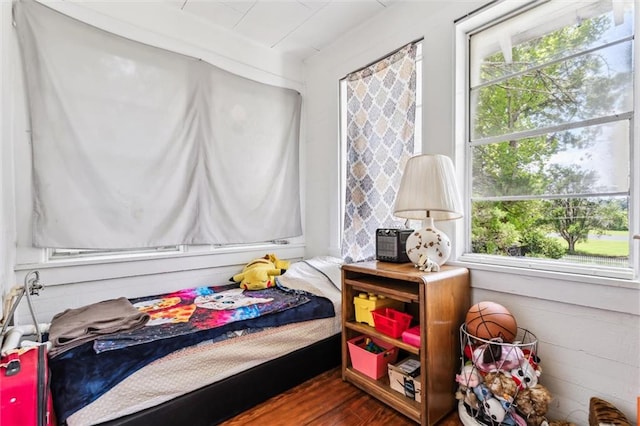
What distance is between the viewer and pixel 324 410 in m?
1.46

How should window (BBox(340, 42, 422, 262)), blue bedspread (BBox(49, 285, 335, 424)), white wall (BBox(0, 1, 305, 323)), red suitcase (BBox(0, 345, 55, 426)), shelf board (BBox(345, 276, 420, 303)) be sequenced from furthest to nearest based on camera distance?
window (BBox(340, 42, 422, 262)) < white wall (BBox(0, 1, 305, 323)) < shelf board (BBox(345, 276, 420, 303)) < blue bedspread (BBox(49, 285, 335, 424)) < red suitcase (BBox(0, 345, 55, 426))

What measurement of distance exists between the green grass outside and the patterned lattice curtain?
997 millimetres

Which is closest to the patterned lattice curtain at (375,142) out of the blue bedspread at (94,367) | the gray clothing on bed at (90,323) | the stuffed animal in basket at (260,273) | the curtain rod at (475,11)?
the curtain rod at (475,11)

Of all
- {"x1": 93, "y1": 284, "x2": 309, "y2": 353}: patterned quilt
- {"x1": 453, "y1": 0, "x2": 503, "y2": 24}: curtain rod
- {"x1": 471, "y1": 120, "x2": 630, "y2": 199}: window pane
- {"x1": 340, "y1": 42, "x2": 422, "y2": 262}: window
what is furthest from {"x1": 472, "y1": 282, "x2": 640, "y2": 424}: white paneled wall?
{"x1": 453, "y1": 0, "x2": 503, "y2": 24}: curtain rod

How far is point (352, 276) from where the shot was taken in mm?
1773

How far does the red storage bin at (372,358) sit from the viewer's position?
1595mm

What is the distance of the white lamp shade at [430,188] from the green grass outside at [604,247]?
1.86 ft

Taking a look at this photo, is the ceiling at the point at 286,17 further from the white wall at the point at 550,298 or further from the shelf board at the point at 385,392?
the shelf board at the point at 385,392

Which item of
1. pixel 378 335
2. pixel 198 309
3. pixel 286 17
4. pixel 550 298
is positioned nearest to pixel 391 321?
pixel 378 335

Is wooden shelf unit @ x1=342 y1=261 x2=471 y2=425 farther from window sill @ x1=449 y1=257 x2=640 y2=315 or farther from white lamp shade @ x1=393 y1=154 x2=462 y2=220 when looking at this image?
white lamp shade @ x1=393 y1=154 x2=462 y2=220

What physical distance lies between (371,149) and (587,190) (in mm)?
1325

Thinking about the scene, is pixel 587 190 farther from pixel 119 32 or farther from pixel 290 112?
pixel 119 32

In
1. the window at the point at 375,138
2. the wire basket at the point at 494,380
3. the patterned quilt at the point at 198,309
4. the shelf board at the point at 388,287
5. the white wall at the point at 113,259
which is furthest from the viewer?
the window at the point at 375,138

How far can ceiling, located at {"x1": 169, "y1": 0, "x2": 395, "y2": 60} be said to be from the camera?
2.04 metres
